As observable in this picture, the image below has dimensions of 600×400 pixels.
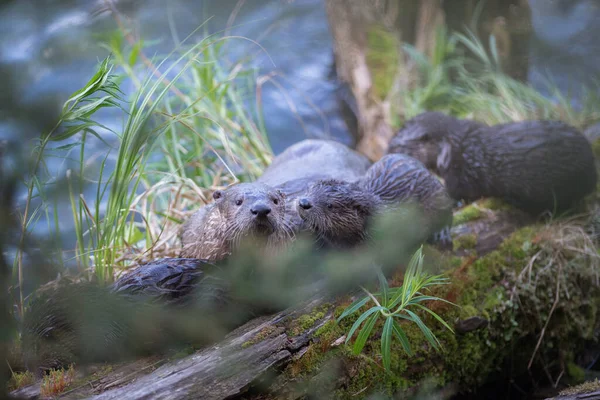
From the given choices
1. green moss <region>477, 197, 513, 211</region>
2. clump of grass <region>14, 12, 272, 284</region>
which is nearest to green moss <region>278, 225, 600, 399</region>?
green moss <region>477, 197, 513, 211</region>

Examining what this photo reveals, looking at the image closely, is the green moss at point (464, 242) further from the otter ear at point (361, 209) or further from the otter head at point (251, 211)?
the otter head at point (251, 211)

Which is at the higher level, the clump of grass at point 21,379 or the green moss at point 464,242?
the clump of grass at point 21,379

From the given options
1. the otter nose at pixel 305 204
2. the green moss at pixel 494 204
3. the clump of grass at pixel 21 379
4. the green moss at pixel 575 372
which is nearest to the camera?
the clump of grass at pixel 21 379

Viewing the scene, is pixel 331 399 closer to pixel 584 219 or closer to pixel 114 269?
pixel 114 269

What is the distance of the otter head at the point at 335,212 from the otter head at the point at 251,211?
6.1 inches

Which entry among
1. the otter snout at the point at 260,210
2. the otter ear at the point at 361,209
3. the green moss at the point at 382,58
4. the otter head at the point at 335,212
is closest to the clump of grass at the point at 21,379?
the otter snout at the point at 260,210

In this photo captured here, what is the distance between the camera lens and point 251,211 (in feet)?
8.13

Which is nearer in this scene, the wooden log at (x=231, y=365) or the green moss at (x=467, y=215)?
the wooden log at (x=231, y=365)

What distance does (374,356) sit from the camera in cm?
239

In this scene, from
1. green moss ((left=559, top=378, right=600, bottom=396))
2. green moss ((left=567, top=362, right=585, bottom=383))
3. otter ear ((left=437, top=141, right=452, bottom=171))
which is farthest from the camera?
otter ear ((left=437, top=141, right=452, bottom=171))

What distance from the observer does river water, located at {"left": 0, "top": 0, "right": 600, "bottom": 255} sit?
1.18 m

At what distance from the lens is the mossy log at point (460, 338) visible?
2068 mm

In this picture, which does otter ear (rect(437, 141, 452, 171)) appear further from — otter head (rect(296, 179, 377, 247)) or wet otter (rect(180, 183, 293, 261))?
wet otter (rect(180, 183, 293, 261))

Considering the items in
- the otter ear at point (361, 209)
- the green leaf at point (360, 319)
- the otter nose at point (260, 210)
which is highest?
the otter nose at point (260, 210)
